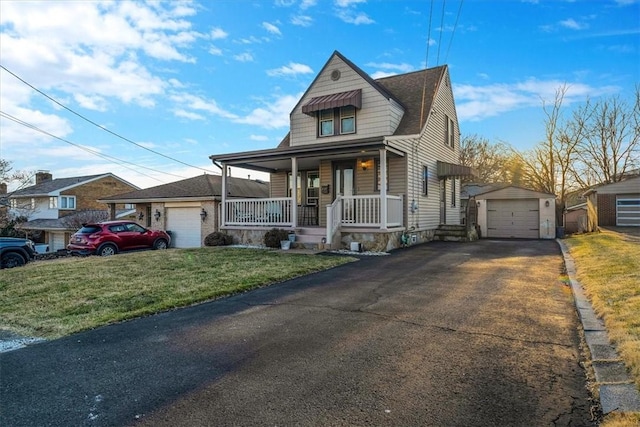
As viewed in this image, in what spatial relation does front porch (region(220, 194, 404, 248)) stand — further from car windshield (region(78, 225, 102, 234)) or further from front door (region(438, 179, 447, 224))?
car windshield (region(78, 225, 102, 234))

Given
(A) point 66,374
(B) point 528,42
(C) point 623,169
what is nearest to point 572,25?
(B) point 528,42

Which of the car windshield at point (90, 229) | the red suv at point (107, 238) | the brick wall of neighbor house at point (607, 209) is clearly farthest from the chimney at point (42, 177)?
the brick wall of neighbor house at point (607, 209)

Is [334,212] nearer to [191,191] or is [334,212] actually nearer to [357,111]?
[357,111]

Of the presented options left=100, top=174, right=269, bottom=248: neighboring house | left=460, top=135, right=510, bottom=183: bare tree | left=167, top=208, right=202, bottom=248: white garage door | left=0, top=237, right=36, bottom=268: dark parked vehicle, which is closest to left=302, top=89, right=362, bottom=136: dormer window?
left=100, top=174, right=269, bottom=248: neighboring house

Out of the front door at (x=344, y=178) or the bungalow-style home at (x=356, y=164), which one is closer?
the bungalow-style home at (x=356, y=164)

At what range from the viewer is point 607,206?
22.5 meters

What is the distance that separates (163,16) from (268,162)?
642 cm

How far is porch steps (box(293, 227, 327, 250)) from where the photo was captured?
528 inches

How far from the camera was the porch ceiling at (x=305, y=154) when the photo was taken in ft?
41.4

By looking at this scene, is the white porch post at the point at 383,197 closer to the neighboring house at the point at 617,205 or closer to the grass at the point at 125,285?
the grass at the point at 125,285

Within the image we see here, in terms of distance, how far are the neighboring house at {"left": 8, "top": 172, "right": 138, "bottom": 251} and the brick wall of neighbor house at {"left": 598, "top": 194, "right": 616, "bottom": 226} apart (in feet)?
117

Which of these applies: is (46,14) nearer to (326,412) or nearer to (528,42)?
(326,412)

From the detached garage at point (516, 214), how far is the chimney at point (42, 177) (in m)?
40.5

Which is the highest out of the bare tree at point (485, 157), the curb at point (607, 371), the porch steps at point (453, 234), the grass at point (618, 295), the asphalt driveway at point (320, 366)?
the bare tree at point (485, 157)
